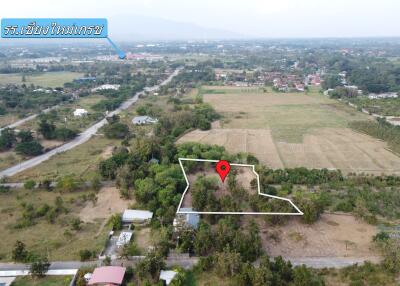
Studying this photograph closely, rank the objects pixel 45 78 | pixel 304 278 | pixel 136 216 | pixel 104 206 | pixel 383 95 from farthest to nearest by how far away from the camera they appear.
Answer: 1. pixel 45 78
2. pixel 383 95
3. pixel 104 206
4. pixel 136 216
5. pixel 304 278

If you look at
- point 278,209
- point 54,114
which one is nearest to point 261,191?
point 278,209

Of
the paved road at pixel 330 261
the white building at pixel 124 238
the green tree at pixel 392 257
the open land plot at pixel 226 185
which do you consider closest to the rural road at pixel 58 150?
the open land plot at pixel 226 185

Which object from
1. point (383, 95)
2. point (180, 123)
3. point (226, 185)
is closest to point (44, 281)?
point (226, 185)

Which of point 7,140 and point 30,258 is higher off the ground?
point 7,140

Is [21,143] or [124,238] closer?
[124,238]

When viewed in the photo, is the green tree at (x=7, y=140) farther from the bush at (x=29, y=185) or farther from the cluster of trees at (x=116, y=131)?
the bush at (x=29, y=185)

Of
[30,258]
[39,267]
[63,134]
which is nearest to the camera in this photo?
[39,267]

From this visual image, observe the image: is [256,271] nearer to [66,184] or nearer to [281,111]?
[66,184]
